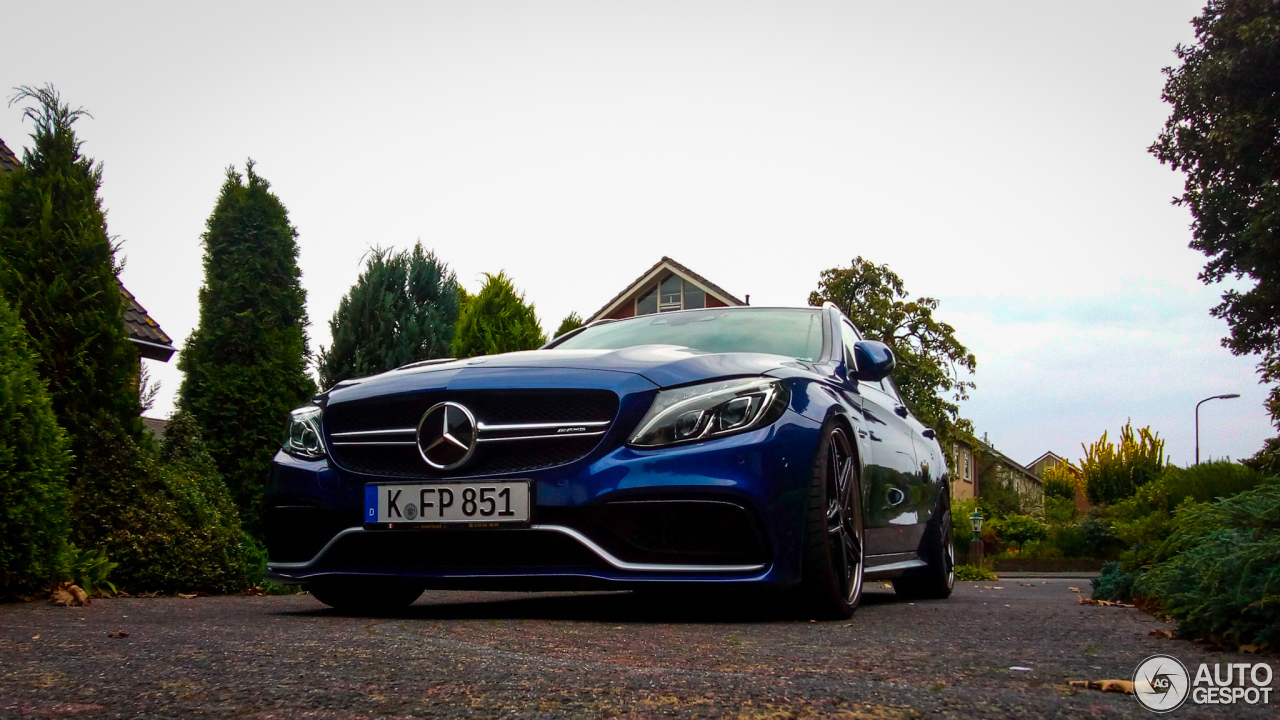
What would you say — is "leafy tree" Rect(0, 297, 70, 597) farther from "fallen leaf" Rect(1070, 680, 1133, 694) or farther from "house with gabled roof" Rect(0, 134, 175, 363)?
"house with gabled roof" Rect(0, 134, 175, 363)

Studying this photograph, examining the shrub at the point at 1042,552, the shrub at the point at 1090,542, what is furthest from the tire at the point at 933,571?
the shrub at the point at 1042,552

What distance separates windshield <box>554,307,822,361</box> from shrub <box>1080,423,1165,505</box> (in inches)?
1634

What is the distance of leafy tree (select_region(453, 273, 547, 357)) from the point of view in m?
17.2

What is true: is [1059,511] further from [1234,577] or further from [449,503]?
[1234,577]

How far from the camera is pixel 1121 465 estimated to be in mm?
45156

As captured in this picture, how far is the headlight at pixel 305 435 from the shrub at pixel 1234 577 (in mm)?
3089

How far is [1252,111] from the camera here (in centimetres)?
2398

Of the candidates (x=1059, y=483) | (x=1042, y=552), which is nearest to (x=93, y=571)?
(x=1042, y=552)

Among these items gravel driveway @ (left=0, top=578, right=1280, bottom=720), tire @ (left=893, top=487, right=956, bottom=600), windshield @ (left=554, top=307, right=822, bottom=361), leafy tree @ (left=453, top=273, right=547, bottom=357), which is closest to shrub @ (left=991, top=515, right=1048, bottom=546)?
leafy tree @ (left=453, top=273, right=547, bottom=357)

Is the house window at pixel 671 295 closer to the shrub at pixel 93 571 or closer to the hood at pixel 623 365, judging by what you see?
the shrub at pixel 93 571

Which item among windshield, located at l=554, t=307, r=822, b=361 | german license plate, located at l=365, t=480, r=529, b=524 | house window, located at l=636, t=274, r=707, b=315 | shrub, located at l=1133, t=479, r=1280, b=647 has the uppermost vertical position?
house window, located at l=636, t=274, r=707, b=315

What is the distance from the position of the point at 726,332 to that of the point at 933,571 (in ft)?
7.50

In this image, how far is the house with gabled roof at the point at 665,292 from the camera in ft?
131

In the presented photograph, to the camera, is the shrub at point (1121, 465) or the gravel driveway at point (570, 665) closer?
the gravel driveway at point (570, 665)
